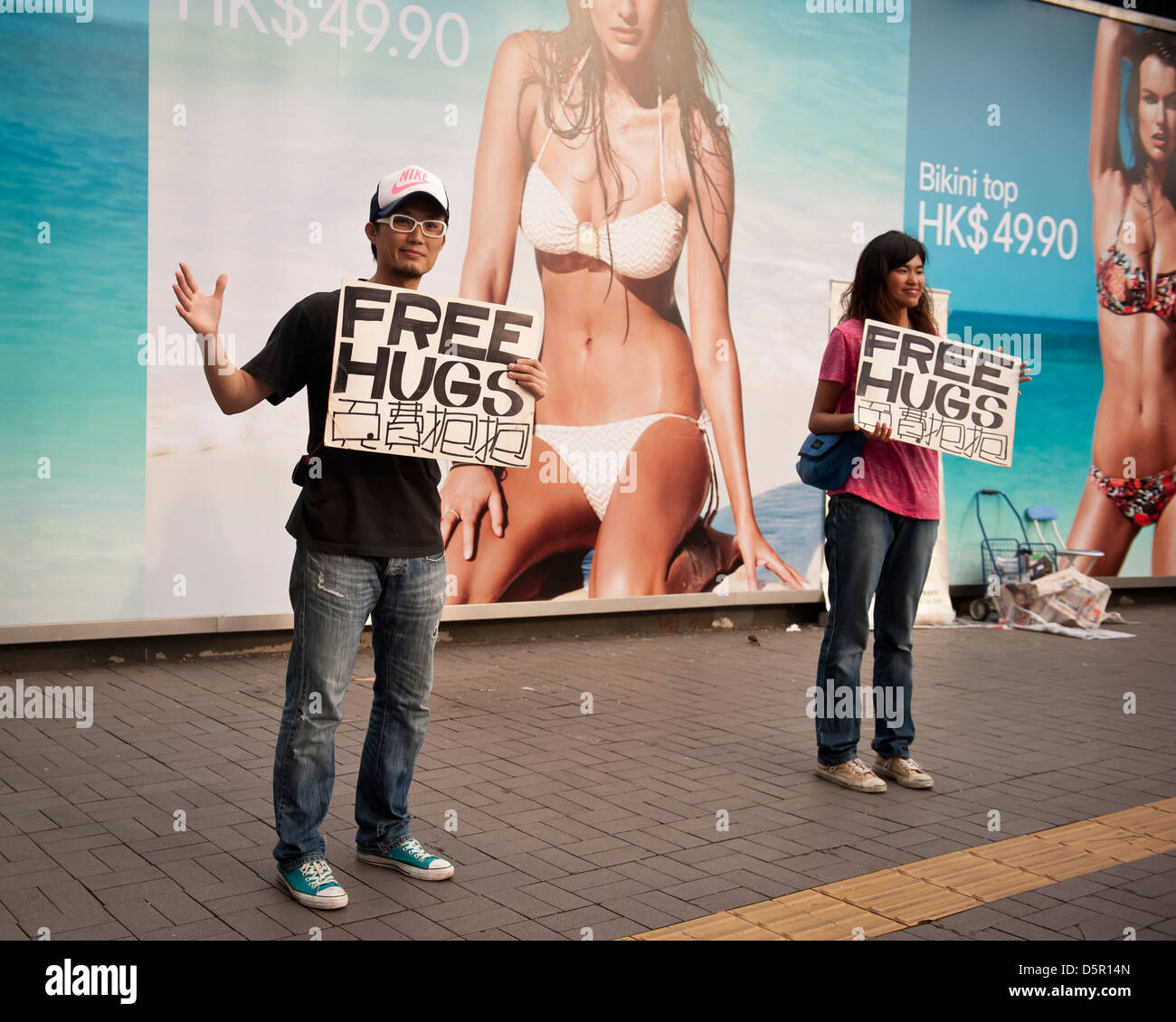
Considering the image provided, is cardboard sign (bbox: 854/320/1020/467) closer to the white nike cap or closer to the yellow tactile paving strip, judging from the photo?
the yellow tactile paving strip

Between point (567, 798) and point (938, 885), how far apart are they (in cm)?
163

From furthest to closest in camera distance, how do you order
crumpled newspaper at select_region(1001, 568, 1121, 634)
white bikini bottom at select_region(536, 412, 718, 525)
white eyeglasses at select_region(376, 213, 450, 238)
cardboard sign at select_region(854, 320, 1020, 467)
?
crumpled newspaper at select_region(1001, 568, 1121, 634)
white bikini bottom at select_region(536, 412, 718, 525)
cardboard sign at select_region(854, 320, 1020, 467)
white eyeglasses at select_region(376, 213, 450, 238)

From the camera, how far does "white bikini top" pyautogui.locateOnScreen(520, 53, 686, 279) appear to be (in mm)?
8906

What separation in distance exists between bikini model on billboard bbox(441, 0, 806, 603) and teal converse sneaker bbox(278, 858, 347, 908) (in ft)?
15.6

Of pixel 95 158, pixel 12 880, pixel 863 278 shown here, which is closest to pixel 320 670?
pixel 12 880

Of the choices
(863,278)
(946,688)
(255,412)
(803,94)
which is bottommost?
(946,688)

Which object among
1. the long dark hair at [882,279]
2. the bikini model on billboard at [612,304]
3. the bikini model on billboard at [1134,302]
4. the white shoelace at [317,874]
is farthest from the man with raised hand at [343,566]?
the bikini model on billboard at [1134,302]

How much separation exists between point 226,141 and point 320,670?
508 centimetres

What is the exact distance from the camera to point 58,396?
24.4ft

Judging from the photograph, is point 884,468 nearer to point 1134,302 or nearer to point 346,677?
point 346,677

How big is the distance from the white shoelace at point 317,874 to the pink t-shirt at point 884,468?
274 cm

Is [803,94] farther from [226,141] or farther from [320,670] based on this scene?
[320,670]

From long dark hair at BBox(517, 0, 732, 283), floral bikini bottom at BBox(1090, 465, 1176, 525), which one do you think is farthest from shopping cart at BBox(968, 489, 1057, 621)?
long dark hair at BBox(517, 0, 732, 283)

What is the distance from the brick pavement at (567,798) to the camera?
393cm
